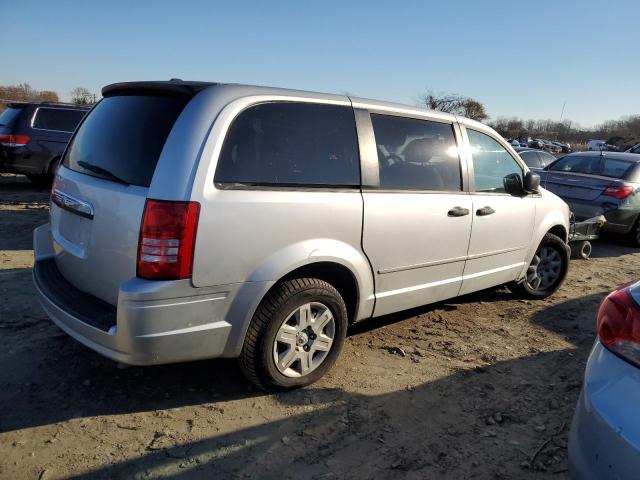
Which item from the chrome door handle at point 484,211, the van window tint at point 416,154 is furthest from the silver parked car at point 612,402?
the chrome door handle at point 484,211

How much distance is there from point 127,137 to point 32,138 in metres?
8.45

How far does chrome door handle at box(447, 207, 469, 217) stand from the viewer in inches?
153

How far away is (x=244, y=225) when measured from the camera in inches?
107

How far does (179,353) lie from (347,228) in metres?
1.27

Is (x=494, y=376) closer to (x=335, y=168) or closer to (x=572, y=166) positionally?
(x=335, y=168)

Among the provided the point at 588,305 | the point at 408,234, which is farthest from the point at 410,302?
the point at 588,305

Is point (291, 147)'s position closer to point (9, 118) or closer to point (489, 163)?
point (489, 163)

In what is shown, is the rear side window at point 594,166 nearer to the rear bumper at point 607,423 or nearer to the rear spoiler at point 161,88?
the rear bumper at point 607,423

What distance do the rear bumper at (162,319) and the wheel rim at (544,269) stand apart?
3.47 m

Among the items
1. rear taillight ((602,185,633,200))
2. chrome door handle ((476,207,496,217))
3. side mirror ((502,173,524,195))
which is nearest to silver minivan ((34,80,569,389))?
chrome door handle ((476,207,496,217))

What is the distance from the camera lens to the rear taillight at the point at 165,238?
2531mm

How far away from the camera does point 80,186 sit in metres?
3.00

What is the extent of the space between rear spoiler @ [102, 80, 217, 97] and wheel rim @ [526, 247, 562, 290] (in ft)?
12.7

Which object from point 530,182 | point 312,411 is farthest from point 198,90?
point 530,182
